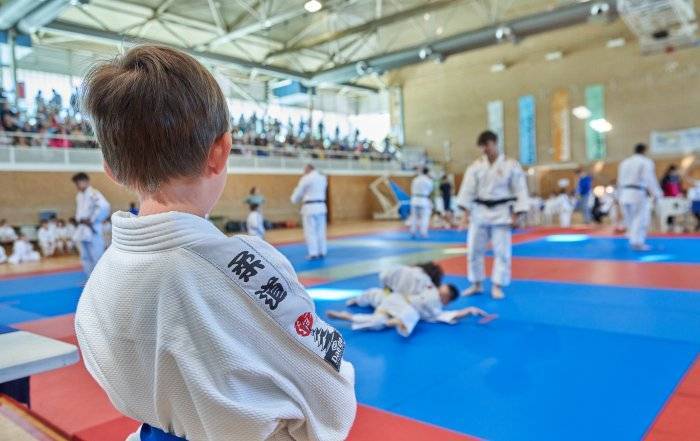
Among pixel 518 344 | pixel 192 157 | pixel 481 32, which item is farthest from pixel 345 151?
pixel 192 157

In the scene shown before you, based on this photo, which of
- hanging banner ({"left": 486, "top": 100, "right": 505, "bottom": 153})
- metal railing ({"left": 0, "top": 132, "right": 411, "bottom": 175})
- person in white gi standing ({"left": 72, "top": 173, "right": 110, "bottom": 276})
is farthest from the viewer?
hanging banner ({"left": 486, "top": 100, "right": 505, "bottom": 153})

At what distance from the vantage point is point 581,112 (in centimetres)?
1980

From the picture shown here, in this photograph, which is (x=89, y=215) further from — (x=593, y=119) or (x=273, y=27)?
(x=593, y=119)

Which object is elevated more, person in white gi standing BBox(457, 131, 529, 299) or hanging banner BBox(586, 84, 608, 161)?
hanging banner BBox(586, 84, 608, 161)

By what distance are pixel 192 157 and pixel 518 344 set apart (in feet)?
10.4

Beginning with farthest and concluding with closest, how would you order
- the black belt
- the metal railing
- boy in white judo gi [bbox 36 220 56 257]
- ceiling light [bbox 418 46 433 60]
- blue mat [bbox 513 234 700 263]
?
ceiling light [bbox 418 46 433 60]
boy in white judo gi [bbox 36 220 56 257]
the metal railing
blue mat [bbox 513 234 700 263]
the black belt

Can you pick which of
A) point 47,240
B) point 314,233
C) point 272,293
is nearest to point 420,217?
point 314,233

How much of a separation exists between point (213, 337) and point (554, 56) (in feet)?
73.6

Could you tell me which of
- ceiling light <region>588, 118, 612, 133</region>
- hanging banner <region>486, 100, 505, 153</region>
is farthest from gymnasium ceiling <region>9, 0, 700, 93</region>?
ceiling light <region>588, 118, 612, 133</region>

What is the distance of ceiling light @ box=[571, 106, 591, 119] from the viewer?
19.7 m

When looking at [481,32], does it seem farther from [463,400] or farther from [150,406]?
[150,406]

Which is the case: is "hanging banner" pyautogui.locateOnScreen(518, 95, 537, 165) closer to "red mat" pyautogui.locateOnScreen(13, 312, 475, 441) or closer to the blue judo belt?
"red mat" pyautogui.locateOnScreen(13, 312, 475, 441)

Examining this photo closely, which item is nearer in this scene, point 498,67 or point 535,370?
point 535,370

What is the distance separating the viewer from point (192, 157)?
2.75 feet
